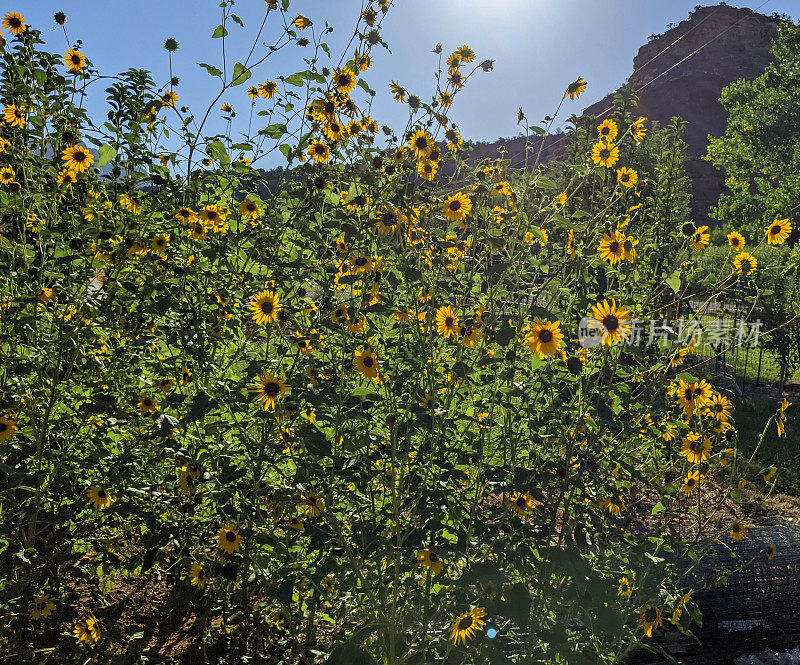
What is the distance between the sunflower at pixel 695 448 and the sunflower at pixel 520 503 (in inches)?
24.0

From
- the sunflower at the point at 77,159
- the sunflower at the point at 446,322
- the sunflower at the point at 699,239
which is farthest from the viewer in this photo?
the sunflower at the point at 699,239

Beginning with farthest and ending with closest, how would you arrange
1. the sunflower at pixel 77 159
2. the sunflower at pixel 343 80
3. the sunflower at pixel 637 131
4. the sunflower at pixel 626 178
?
1. the sunflower at pixel 77 159
2. the sunflower at pixel 637 131
3. the sunflower at pixel 343 80
4. the sunflower at pixel 626 178

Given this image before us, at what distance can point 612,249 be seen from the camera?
1896 mm

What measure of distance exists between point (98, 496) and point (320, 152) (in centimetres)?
139

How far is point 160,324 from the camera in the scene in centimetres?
216

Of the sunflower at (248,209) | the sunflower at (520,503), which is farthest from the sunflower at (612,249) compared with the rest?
the sunflower at (248,209)

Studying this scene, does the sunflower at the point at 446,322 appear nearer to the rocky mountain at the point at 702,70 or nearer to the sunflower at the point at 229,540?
the sunflower at the point at 229,540

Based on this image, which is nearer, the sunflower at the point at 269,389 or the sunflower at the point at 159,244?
the sunflower at the point at 269,389

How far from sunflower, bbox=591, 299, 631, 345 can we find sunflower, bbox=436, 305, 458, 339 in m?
0.42

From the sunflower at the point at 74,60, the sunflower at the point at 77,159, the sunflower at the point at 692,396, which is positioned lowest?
the sunflower at the point at 692,396

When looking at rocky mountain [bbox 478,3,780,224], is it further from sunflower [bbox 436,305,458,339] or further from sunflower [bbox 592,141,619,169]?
sunflower [bbox 436,305,458,339]

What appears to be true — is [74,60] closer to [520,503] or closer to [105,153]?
[105,153]

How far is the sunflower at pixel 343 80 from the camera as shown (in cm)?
207

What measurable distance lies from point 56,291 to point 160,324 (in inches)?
13.6
